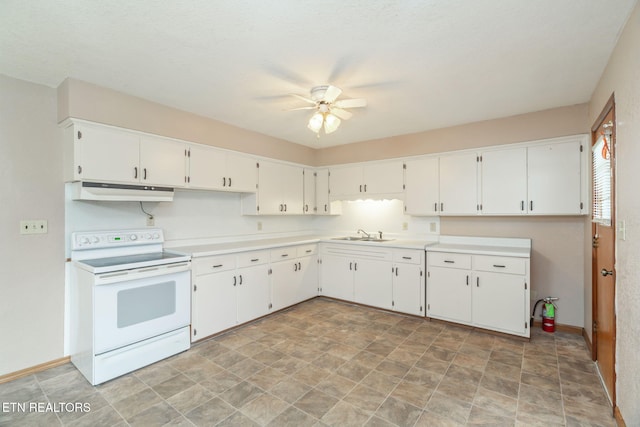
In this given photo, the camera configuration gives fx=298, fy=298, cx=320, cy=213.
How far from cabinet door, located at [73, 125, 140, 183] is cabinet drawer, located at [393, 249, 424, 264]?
3.11 meters

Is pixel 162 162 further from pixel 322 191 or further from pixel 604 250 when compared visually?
pixel 604 250

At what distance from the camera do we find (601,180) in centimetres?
260

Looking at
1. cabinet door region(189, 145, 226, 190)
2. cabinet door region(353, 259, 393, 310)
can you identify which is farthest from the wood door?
cabinet door region(189, 145, 226, 190)

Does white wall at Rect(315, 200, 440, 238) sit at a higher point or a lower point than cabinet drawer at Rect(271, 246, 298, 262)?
higher

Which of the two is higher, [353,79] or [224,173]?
[353,79]

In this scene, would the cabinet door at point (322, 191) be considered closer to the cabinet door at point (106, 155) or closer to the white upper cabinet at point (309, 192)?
the white upper cabinet at point (309, 192)

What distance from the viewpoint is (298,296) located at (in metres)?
4.30

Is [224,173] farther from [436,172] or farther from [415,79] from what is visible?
[436,172]

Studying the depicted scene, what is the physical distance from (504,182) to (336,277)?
2.53 meters

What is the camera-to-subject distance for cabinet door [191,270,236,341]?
3.09 m

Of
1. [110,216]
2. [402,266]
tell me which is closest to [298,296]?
[402,266]

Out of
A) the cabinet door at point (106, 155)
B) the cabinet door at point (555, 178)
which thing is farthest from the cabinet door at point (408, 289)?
the cabinet door at point (106, 155)

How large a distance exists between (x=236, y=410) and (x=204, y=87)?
2647 mm

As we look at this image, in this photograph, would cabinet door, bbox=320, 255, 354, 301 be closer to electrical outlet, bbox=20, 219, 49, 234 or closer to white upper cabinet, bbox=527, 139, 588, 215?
white upper cabinet, bbox=527, 139, 588, 215
